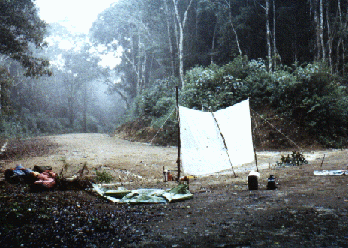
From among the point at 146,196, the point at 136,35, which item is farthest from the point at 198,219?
the point at 136,35

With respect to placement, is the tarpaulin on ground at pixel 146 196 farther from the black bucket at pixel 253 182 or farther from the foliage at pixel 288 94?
the foliage at pixel 288 94

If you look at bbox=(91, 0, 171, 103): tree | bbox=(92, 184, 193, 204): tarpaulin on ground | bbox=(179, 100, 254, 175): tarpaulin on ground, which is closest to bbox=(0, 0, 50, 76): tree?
bbox=(179, 100, 254, 175): tarpaulin on ground

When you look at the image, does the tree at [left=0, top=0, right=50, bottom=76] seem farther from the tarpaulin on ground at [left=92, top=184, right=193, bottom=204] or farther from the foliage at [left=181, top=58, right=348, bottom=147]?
the tarpaulin on ground at [left=92, top=184, right=193, bottom=204]

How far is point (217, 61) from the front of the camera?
22.0 m

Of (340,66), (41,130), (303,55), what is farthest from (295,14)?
(41,130)

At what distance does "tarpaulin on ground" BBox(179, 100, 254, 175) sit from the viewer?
6.50 m

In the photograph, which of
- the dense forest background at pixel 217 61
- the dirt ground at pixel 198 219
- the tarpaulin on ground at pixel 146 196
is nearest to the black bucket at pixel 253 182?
the dirt ground at pixel 198 219

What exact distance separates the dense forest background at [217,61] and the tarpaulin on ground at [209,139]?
0.70m

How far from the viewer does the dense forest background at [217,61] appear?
13.8 meters

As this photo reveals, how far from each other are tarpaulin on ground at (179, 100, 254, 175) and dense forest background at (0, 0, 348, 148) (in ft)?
2.31

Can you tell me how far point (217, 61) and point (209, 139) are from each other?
649 inches

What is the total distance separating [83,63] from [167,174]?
31.5 m

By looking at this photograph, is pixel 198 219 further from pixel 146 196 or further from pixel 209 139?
pixel 209 139

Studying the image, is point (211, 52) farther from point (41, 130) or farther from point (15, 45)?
point (41, 130)
